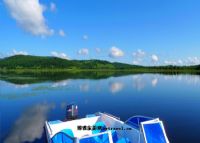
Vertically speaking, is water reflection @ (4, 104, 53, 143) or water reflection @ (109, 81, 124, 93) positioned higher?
water reflection @ (109, 81, 124, 93)

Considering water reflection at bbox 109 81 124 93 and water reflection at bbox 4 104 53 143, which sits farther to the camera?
water reflection at bbox 109 81 124 93

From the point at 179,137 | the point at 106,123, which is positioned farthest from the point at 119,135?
the point at 179,137

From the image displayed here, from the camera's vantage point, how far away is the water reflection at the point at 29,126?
15.3 metres

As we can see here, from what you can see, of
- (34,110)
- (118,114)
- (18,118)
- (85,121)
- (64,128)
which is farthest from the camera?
(34,110)

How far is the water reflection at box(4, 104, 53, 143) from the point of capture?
1529 cm

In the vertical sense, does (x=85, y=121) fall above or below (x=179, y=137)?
above

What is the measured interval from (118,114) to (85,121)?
→ 849 centimetres

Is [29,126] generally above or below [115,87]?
below

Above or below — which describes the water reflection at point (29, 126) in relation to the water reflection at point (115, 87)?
below

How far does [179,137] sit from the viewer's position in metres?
15.0

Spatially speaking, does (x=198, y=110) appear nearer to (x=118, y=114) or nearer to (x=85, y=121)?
(x=118, y=114)

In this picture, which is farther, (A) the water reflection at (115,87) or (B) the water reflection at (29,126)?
(A) the water reflection at (115,87)

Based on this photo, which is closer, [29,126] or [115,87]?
[29,126]

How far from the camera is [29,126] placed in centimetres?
1812
